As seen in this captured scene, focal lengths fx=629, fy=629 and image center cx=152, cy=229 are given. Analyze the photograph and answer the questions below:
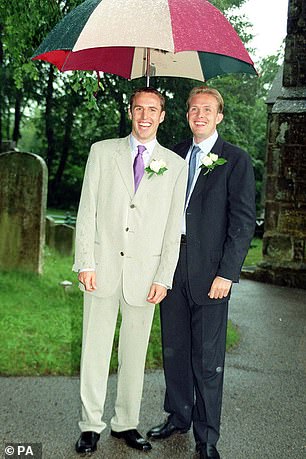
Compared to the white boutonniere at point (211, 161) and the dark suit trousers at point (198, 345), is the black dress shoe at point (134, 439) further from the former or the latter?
the white boutonniere at point (211, 161)

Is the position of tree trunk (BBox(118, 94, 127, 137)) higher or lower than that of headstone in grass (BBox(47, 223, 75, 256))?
higher

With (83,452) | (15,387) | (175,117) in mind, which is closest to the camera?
(83,452)

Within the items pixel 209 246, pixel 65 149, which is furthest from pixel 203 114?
pixel 65 149

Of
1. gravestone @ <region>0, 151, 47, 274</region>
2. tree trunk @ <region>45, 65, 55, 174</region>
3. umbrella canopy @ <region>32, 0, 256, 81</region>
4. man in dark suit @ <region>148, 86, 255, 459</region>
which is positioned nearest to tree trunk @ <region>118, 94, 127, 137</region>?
tree trunk @ <region>45, 65, 55, 174</region>

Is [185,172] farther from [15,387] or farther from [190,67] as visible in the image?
[15,387]

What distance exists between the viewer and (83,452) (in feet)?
11.7

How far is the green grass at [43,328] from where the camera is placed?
17.0 feet

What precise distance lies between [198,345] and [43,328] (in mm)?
2799

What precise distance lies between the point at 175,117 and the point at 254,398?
10.7 meters

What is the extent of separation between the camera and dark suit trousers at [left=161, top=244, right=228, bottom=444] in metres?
3.68

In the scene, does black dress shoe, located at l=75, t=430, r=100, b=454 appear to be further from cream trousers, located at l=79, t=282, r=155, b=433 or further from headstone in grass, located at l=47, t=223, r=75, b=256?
headstone in grass, located at l=47, t=223, r=75, b=256

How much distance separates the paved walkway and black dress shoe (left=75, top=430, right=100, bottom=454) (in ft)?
0.14

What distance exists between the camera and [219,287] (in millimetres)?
3578

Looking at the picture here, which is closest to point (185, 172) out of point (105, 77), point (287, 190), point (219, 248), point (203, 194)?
point (203, 194)
